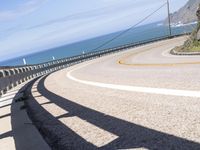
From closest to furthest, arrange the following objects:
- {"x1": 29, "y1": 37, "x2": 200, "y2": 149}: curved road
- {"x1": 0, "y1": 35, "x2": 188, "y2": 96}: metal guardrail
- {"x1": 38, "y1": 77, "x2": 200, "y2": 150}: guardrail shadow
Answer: {"x1": 38, "y1": 77, "x2": 200, "y2": 150}: guardrail shadow, {"x1": 29, "y1": 37, "x2": 200, "y2": 149}: curved road, {"x1": 0, "y1": 35, "x2": 188, "y2": 96}: metal guardrail

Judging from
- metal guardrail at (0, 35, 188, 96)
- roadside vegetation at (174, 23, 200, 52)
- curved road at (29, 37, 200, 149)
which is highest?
curved road at (29, 37, 200, 149)

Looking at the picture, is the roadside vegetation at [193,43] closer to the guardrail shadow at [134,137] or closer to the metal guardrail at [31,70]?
the metal guardrail at [31,70]

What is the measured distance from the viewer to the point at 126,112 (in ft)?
25.2

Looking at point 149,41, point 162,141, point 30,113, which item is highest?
point 162,141

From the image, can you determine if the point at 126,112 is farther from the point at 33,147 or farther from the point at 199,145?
the point at 199,145

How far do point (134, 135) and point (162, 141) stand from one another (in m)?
0.70

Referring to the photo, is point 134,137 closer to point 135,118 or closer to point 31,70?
point 135,118

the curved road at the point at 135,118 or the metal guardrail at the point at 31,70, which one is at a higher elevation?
the curved road at the point at 135,118

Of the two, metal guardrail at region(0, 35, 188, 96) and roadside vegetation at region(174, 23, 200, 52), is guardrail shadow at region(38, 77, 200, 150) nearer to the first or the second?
metal guardrail at region(0, 35, 188, 96)

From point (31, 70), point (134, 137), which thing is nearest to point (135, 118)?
point (134, 137)

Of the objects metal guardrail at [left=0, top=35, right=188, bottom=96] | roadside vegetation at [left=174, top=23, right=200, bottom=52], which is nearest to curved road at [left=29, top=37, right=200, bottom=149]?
metal guardrail at [left=0, top=35, right=188, bottom=96]

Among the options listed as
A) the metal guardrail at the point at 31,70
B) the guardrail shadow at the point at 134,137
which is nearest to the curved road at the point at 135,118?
the guardrail shadow at the point at 134,137

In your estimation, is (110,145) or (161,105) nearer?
(110,145)

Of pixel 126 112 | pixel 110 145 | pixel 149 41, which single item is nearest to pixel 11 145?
pixel 110 145
